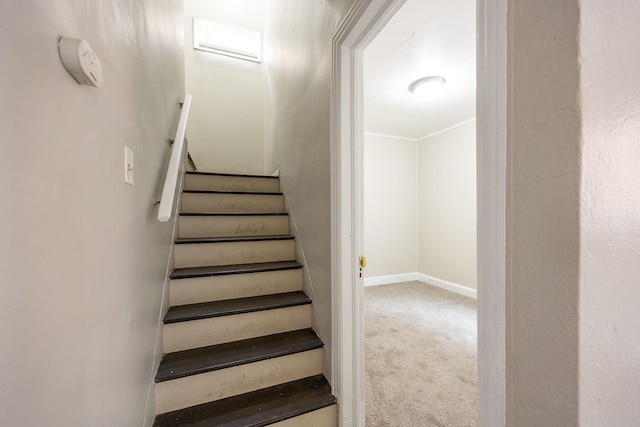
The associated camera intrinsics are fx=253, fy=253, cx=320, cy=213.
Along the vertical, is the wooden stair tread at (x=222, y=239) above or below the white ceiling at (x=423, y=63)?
below

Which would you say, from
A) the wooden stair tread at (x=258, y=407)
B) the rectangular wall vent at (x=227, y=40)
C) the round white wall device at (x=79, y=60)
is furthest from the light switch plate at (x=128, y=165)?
the rectangular wall vent at (x=227, y=40)

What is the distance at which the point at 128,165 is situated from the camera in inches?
37.1

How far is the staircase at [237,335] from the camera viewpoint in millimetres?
1253

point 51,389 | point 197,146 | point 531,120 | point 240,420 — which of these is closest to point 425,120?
point 197,146

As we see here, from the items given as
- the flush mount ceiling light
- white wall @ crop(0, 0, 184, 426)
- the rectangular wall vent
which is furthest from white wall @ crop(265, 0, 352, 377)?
the flush mount ceiling light

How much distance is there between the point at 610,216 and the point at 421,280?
4.16 metres

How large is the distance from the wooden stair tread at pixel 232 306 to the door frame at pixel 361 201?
44 cm

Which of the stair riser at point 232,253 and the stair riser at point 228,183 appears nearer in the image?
the stair riser at point 232,253

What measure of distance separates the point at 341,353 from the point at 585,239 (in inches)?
45.8

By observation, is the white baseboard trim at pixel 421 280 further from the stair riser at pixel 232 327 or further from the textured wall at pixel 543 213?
the textured wall at pixel 543 213

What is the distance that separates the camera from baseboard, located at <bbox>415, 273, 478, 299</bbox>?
3482 mm

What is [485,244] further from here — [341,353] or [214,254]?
[214,254]

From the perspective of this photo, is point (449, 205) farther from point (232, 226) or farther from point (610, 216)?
point (610, 216)

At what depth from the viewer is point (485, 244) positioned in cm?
58
